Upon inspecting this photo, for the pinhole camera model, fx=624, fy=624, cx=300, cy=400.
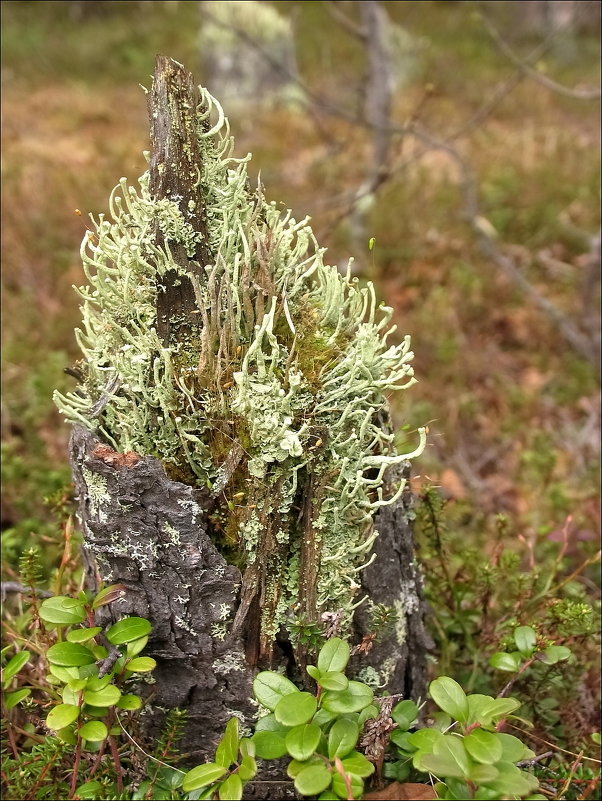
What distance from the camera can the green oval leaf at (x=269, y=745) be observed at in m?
1.23

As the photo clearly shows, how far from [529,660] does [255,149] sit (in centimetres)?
832

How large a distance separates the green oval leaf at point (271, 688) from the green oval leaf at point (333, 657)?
77 mm

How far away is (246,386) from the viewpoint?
4.74ft

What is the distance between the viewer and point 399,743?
143 centimetres

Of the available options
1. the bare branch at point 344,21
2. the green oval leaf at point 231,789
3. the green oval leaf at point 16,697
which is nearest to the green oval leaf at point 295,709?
the green oval leaf at point 231,789

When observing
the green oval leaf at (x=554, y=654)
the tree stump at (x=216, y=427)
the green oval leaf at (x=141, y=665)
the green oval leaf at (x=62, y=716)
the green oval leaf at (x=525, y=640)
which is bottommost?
the green oval leaf at (x=62, y=716)

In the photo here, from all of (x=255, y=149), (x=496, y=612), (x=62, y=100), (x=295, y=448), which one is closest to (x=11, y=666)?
(x=295, y=448)

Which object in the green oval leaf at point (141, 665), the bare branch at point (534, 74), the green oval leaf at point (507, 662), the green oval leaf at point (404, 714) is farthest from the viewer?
the bare branch at point (534, 74)

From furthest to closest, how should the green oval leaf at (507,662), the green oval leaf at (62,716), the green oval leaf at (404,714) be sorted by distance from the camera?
1. the green oval leaf at (507,662)
2. the green oval leaf at (404,714)
3. the green oval leaf at (62,716)

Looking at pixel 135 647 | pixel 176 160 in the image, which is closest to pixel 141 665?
pixel 135 647

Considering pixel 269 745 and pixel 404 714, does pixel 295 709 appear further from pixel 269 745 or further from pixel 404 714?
pixel 404 714

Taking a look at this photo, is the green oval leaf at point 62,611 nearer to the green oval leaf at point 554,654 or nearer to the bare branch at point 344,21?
the green oval leaf at point 554,654

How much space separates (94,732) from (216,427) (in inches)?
27.6

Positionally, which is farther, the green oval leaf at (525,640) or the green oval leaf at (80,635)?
the green oval leaf at (525,640)
